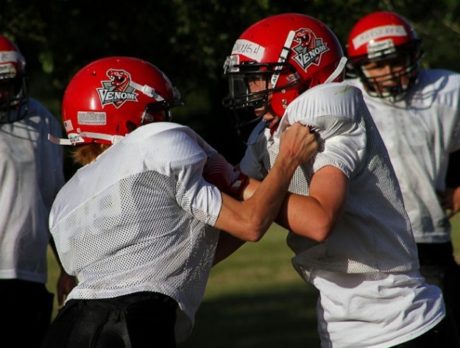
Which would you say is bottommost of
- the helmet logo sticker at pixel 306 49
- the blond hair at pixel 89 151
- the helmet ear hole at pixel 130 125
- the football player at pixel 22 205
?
the football player at pixel 22 205

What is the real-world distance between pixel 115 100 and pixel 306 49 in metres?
0.74

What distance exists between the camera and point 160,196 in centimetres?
384

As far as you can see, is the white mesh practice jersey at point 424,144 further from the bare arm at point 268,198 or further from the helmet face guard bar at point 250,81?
the bare arm at point 268,198

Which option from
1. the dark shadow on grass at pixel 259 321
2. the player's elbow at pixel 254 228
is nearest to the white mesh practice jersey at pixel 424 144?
the player's elbow at pixel 254 228

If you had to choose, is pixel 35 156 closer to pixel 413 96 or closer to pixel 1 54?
pixel 1 54

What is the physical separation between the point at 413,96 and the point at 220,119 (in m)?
9.57

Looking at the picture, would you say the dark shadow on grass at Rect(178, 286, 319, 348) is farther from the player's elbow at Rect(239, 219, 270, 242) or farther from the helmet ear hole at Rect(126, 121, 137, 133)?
the player's elbow at Rect(239, 219, 270, 242)

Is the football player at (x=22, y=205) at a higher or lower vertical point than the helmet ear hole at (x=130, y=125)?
lower

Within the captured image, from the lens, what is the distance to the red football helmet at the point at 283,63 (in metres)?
4.14

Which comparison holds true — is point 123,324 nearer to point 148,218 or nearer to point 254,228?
point 148,218

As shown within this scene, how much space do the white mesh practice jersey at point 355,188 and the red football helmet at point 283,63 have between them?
8.8 inches

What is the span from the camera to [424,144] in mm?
5906

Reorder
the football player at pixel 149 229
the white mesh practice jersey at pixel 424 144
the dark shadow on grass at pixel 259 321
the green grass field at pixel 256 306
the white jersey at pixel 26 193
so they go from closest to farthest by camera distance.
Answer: the football player at pixel 149 229, the white jersey at pixel 26 193, the white mesh practice jersey at pixel 424 144, the dark shadow on grass at pixel 259 321, the green grass field at pixel 256 306

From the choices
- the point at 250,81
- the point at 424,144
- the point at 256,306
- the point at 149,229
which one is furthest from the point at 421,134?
the point at 256,306
